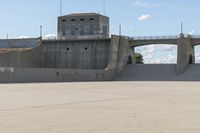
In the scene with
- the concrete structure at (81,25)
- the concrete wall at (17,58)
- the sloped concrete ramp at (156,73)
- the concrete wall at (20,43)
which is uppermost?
the concrete structure at (81,25)

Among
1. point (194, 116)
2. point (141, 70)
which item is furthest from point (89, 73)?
point (194, 116)

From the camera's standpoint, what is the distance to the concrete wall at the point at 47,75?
54694 mm

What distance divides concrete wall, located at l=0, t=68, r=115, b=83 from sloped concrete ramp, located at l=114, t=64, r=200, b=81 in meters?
5.10

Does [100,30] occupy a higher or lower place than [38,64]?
higher

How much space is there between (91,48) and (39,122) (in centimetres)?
7840

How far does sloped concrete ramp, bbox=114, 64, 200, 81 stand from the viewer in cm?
7931

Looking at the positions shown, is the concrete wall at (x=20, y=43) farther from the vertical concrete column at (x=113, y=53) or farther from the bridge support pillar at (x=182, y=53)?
the bridge support pillar at (x=182, y=53)

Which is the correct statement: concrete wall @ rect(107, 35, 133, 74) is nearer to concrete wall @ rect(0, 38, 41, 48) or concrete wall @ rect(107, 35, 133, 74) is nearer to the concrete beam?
the concrete beam

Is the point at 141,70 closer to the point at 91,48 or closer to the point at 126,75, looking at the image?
the point at 126,75

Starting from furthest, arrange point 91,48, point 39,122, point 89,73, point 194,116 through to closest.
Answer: point 91,48 < point 89,73 < point 194,116 < point 39,122

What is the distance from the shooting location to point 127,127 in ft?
35.7

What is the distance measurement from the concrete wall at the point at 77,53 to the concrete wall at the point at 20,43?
2.03 metres

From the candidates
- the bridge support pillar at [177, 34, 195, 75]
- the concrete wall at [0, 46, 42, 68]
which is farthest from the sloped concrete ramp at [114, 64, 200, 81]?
the concrete wall at [0, 46, 42, 68]

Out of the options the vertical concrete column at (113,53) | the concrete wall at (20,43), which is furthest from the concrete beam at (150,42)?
the concrete wall at (20,43)
